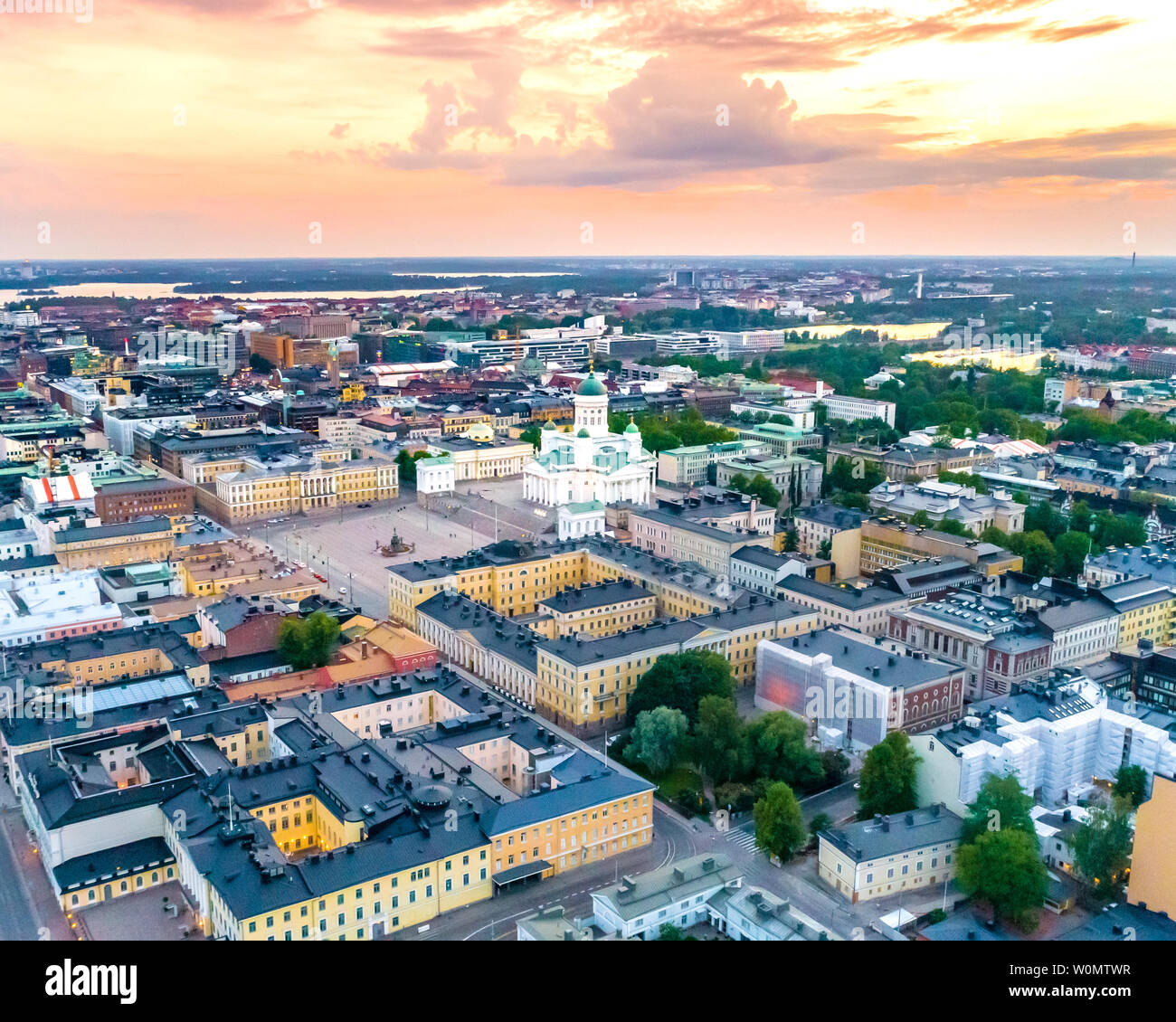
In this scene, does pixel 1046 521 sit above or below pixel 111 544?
above

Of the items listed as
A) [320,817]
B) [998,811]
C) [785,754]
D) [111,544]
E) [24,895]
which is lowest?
[24,895]

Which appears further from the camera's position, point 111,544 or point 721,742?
point 111,544

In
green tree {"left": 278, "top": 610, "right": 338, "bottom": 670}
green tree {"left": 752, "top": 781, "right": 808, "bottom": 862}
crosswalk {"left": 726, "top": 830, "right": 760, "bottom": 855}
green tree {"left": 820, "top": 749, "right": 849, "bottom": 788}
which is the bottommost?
crosswalk {"left": 726, "top": 830, "right": 760, "bottom": 855}

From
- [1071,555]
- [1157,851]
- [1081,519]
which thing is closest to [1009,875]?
[1157,851]

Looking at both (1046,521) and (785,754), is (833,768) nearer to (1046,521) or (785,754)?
(785,754)

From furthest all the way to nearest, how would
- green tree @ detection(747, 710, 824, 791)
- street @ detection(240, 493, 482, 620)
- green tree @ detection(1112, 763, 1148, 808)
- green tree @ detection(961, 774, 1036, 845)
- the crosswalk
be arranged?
street @ detection(240, 493, 482, 620) < green tree @ detection(747, 710, 824, 791) < green tree @ detection(1112, 763, 1148, 808) < the crosswalk < green tree @ detection(961, 774, 1036, 845)

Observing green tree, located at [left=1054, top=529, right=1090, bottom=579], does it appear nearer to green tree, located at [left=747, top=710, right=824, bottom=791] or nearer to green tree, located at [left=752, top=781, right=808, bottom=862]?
green tree, located at [left=747, top=710, right=824, bottom=791]

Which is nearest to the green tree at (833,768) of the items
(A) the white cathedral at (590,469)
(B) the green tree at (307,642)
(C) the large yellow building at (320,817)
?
(C) the large yellow building at (320,817)

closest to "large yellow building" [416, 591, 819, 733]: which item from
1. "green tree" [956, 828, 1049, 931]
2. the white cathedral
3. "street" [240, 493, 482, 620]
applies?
"street" [240, 493, 482, 620]
